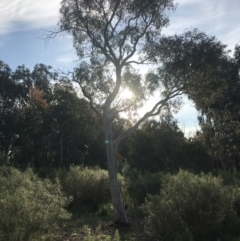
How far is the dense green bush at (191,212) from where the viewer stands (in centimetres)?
766

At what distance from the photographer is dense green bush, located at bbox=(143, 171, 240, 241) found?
302 inches

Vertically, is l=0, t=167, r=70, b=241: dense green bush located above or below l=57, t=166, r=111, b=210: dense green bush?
below

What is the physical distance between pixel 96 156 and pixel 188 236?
3315cm

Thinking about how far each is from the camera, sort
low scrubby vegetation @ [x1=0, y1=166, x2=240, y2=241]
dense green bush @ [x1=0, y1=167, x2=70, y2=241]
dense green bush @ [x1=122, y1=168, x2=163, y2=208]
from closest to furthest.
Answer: dense green bush @ [x1=0, y1=167, x2=70, y2=241]
low scrubby vegetation @ [x1=0, y1=166, x2=240, y2=241]
dense green bush @ [x1=122, y1=168, x2=163, y2=208]

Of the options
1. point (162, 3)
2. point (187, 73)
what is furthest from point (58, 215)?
point (162, 3)

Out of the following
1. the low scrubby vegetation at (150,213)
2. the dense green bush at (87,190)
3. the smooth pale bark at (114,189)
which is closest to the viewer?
the low scrubby vegetation at (150,213)

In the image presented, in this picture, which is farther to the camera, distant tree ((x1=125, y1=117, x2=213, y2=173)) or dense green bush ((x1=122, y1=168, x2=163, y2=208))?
distant tree ((x1=125, y1=117, x2=213, y2=173))

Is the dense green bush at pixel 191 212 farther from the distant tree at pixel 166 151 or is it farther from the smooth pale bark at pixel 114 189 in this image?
the distant tree at pixel 166 151

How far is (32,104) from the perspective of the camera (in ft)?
119

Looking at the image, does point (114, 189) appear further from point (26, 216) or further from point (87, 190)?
point (26, 216)

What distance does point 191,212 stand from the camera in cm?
802

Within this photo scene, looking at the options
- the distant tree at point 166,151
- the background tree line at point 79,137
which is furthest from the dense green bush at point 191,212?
the distant tree at point 166,151

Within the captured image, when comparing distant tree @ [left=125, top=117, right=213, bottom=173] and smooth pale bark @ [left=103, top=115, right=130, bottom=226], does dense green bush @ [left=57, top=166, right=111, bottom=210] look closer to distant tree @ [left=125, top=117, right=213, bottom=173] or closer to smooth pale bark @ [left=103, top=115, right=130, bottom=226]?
smooth pale bark @ [left=103, top=115, right=130, bottom=226]

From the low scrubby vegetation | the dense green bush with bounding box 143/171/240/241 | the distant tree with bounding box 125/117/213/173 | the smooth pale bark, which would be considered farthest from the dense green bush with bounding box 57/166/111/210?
the distant tree with bounding box 125/117/213/173
